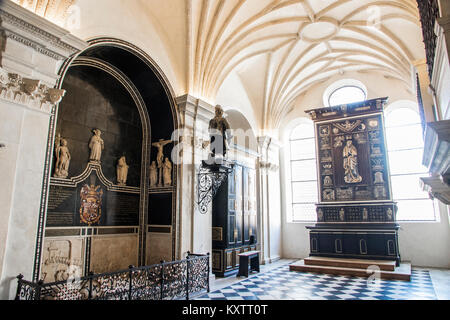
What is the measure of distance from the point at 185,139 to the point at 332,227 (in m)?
6.83

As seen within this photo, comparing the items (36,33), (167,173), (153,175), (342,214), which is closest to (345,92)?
(342,214)

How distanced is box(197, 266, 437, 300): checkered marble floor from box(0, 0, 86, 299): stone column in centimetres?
392

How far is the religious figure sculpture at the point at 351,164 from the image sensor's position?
1250 cm

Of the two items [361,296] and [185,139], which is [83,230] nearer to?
[185,139]

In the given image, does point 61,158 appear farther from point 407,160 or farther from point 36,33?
point 407,160

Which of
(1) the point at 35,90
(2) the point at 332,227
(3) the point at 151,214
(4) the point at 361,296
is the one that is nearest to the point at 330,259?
(2) the point at 332,227

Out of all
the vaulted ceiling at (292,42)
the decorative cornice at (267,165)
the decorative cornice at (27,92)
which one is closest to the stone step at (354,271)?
the decorative cornice at (267,165)

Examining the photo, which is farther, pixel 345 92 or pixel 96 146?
pixel 345 92

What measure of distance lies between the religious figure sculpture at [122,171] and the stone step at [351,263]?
6926mm

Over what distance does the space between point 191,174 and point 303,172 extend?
8.01m

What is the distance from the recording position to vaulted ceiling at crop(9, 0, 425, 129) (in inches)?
340

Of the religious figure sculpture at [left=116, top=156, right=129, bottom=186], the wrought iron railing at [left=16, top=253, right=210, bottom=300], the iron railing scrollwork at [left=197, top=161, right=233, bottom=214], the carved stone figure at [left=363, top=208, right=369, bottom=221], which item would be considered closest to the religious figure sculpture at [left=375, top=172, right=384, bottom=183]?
the carved stone figure at [left=363, top=208, right=369, bottom=221]

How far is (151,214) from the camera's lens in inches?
344

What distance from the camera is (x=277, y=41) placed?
11375 millimetres
